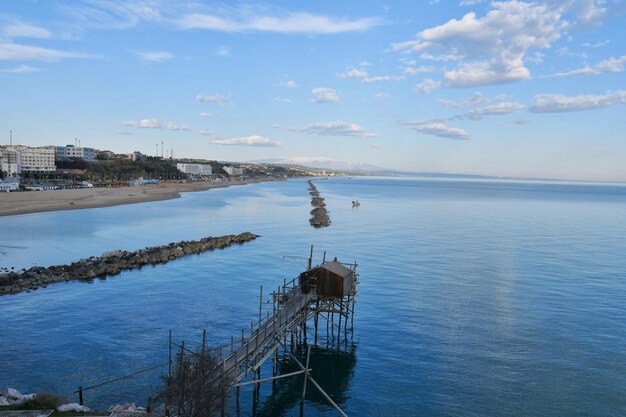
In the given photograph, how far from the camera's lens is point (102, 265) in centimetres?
4297

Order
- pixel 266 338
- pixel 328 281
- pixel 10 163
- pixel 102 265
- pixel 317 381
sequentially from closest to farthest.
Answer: pixel 266 338 < pixel 317 381 < pixel 328 281 < pixel 102 265 < pixel 10 163

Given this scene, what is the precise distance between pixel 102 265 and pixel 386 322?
2602 centimetres

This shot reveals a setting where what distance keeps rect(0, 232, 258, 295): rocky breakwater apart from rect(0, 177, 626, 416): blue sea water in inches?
56.6

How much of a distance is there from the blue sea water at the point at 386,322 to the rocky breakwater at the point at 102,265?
1.44 m

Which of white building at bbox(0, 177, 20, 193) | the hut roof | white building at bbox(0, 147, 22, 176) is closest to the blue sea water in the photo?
the hut roof

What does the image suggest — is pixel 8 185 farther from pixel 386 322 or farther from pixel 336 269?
pixel 386 322

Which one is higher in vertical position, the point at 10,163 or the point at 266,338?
the point at 10,163

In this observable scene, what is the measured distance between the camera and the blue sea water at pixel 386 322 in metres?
21.5

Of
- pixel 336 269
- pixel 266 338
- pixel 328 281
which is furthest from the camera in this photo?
pixel 336 269

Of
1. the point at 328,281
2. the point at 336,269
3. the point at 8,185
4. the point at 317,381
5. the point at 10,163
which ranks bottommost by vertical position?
the point at 317,381

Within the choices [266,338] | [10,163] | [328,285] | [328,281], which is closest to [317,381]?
[266,338]

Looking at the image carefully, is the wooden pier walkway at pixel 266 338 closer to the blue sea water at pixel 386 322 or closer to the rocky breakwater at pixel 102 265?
the blue sea water at pixel 386 322

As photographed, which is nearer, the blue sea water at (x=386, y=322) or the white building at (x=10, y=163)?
the blue sea water at (x=386, y=322)

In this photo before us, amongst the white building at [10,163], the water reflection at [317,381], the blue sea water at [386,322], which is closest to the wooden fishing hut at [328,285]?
the blue sea water at [386,322]
